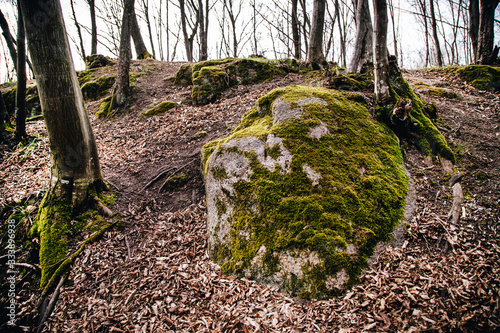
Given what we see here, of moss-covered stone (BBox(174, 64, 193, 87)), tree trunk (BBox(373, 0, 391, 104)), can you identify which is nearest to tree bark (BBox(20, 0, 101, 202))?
tree trunk (BBox(373, 0, 391, 104))

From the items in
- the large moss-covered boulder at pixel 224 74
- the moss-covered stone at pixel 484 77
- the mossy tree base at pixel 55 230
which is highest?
the large moss-covered boulder at pixel 224 74

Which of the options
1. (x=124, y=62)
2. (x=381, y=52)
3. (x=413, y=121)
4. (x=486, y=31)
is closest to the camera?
(x=413, y=121)

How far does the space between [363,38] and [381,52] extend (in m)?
3.17

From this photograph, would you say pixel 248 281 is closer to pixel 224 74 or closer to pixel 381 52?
pixel 381 52

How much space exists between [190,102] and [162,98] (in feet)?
4.89

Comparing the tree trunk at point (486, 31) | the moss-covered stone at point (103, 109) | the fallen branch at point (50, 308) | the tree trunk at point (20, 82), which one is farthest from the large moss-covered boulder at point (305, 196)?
the moss-covered stone at point (103, 109)

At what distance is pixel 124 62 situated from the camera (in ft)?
27.8

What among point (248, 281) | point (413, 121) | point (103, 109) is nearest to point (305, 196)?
point (248, 281)

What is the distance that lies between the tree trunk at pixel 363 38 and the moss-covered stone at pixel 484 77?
9.78ft

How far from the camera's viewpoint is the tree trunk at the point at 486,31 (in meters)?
7.29

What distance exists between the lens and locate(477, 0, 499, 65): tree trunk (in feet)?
23.9

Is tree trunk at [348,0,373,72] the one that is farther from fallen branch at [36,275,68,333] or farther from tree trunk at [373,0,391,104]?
fallen branch at [36,275,68,333]

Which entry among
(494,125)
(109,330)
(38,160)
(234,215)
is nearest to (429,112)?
(494,125)

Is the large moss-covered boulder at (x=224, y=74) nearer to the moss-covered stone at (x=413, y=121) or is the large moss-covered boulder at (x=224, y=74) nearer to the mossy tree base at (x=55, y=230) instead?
the moss-covered stone at (x=413, y=121)
